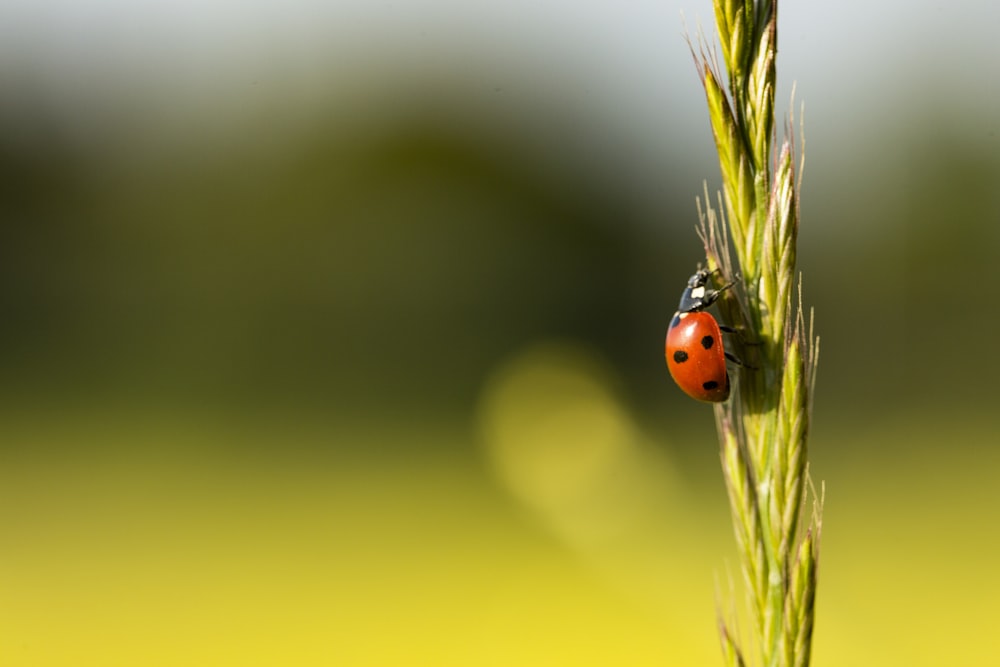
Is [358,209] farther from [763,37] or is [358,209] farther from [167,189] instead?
[763,37]

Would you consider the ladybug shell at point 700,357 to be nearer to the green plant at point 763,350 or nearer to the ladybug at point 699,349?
the ladybug at point 699,349

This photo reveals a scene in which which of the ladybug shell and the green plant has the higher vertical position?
the ladybug shell

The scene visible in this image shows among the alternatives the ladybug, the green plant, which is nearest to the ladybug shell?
the ladybug

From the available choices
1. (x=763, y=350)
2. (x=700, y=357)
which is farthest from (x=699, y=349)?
(x=763, y=350)

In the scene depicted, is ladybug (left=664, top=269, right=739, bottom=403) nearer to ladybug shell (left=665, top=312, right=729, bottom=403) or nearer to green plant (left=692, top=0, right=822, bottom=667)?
ladybug shell (left=665, top=312, right=729, bottom=403)

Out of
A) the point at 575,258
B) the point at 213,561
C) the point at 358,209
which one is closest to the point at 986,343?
the point at 575,258

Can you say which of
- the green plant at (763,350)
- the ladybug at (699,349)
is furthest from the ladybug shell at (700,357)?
the green plant at (763,350)
